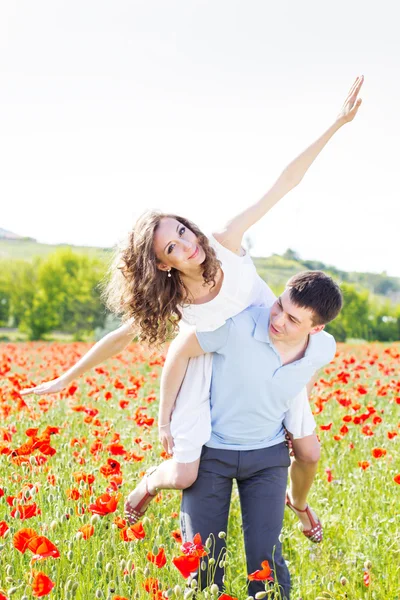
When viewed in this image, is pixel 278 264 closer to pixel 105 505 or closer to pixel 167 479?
pixel 167 479

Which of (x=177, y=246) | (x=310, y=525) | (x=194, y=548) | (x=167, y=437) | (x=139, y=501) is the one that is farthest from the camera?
(x=310, y=525)

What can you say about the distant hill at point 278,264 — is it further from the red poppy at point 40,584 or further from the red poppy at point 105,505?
the red poppy at point 40,584

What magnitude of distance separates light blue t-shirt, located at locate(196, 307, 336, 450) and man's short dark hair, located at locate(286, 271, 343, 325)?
22 cm

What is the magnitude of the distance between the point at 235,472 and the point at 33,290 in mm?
40380

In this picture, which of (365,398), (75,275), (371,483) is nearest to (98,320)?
(75,275)

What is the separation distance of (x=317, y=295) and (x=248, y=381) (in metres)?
0.49

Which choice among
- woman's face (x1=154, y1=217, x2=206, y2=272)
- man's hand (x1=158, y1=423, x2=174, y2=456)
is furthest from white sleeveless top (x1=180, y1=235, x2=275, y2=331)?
man's hand (x1=158, y1=423, x2=174, y2=456)

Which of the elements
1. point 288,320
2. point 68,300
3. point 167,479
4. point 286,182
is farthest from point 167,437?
point 68,300

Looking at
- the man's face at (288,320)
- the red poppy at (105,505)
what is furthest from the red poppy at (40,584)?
the man's face at (288,320)

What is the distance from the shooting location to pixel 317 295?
9.68 feet

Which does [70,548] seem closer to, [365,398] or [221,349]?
[221,349]

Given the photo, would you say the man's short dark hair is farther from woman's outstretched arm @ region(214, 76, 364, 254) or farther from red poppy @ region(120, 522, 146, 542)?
red poppy @ region(120, 522, 146, 542)

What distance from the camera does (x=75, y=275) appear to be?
137 feet

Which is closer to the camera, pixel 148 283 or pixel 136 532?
pixel 136 532
